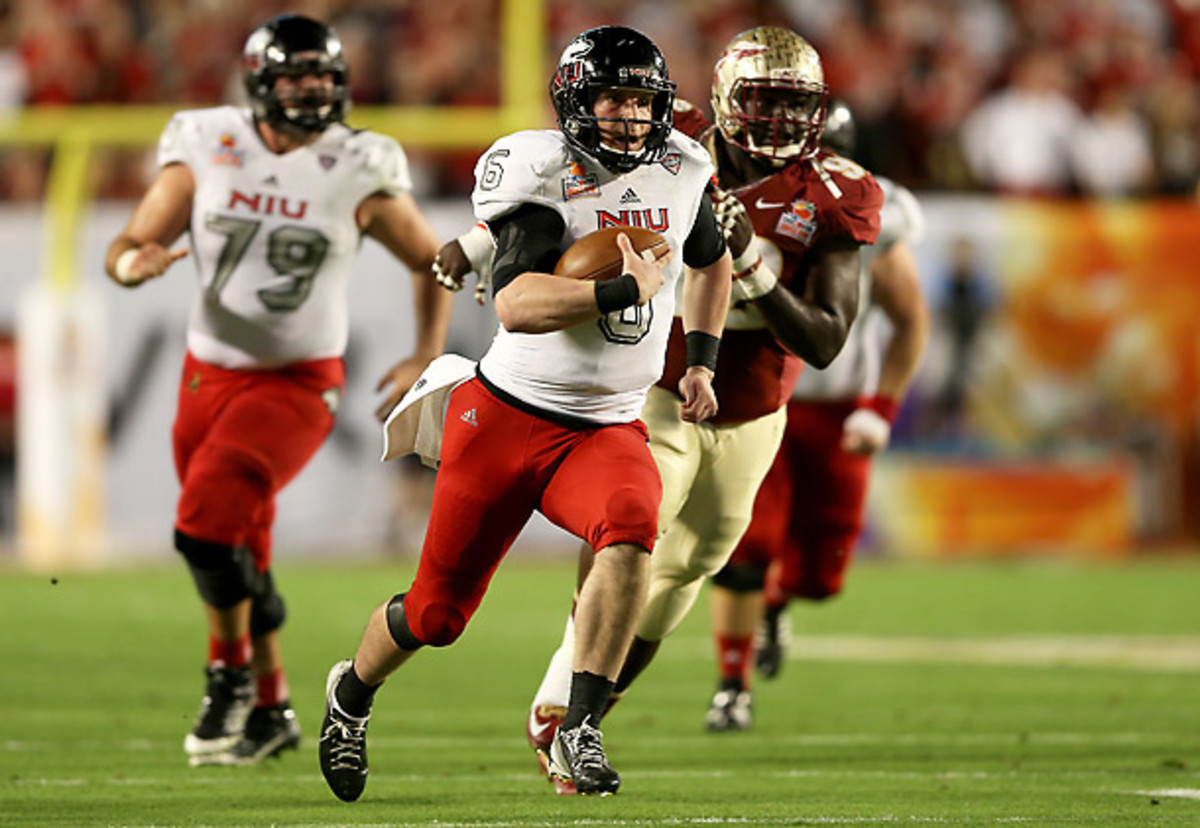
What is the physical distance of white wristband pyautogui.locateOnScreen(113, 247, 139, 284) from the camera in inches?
234

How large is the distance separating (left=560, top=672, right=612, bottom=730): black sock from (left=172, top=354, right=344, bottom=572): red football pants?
1.56 m

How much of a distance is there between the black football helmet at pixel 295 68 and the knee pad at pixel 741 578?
181 centimetres

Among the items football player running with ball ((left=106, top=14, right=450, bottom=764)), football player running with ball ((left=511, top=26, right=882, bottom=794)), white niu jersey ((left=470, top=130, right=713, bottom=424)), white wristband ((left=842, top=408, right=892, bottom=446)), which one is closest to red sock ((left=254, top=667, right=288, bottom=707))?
football player running with ball ((left=106, top=14, right=450, bottom=764))

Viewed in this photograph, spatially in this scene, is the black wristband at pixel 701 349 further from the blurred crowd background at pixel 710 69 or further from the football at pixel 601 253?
the blurred crowd background at pixel 710 69

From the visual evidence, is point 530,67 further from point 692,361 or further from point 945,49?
point 692,361

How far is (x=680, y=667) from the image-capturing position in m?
8.63

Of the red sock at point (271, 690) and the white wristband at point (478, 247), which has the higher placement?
the white wristband at point (478, 247)

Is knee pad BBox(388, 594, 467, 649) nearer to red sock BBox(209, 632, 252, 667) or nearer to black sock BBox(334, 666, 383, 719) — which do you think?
black sock BBox(334, 666, 383, 719)

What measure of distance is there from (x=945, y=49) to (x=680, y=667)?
685 cm

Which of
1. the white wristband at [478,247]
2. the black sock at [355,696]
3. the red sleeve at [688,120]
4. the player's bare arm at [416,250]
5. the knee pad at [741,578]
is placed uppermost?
the red sleeve at [688,120]

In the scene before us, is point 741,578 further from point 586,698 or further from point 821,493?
point 586,698

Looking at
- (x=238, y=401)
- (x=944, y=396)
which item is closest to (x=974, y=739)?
(x=238, y=401)

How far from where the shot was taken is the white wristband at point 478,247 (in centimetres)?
509

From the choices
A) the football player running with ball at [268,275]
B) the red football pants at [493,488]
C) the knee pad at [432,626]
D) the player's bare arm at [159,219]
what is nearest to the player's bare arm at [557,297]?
the red football pants at [493,488]
